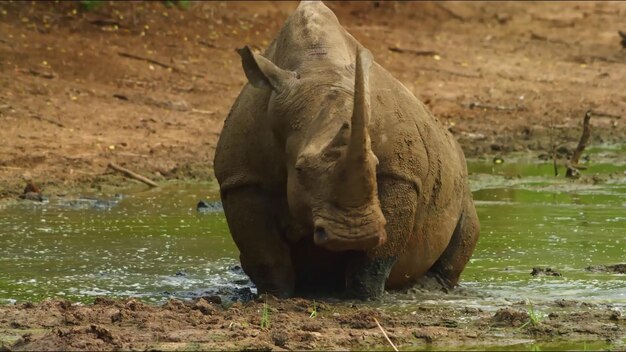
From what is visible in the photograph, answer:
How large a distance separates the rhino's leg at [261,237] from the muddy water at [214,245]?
394 mm

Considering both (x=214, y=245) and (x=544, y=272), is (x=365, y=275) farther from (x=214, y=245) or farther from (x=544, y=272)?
(x=214, y=245)

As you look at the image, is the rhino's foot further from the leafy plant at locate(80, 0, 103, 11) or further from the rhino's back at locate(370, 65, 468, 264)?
the leafy plant at locate(80, 0, 103, 11)

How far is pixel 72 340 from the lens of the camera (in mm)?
7516

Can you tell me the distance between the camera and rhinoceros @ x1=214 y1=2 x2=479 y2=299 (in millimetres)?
8367

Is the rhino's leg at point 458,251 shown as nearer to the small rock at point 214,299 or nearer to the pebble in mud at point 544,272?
the pebble in mud at point 544,272

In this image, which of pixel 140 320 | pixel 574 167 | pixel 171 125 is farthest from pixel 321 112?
pixel 171 125

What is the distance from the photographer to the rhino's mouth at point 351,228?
313 inches

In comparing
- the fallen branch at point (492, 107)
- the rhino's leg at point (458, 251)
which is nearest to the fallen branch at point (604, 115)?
the fallen branch at point (492, 107)

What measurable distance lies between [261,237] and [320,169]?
1062 millimetres

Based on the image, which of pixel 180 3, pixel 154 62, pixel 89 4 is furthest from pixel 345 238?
pixel 180 3

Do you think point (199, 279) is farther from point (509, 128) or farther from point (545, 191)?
point (509, 128)

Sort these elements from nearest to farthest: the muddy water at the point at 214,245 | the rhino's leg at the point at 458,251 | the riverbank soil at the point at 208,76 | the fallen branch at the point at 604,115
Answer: the muddy water at the point at 214,245 → the rhino's leg at the point at 458,251 → the riverbank soil at the point at 208,76 → the fallen branch at the point at 604,115

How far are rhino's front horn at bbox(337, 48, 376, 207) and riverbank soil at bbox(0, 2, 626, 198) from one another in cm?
645

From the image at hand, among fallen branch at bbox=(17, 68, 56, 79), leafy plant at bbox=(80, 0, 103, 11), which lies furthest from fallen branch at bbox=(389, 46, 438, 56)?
fallen branch at bbox=(17, 68, 56, 79)
